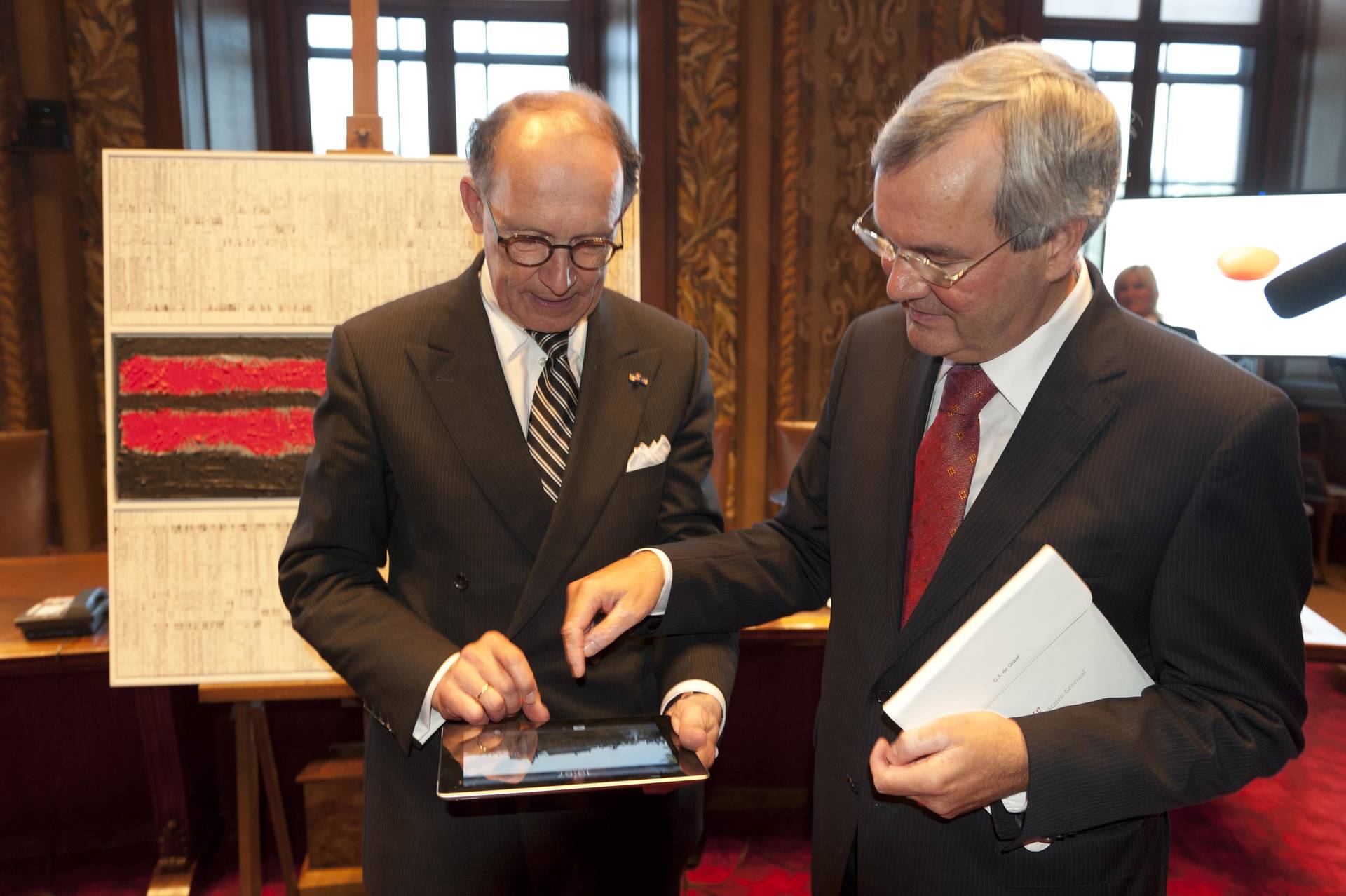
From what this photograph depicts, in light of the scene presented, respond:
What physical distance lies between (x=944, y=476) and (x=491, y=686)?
2.20ft

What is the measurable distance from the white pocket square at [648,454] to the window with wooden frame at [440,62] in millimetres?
4237

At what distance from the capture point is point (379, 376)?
1459mm

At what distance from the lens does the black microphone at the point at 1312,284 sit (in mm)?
912

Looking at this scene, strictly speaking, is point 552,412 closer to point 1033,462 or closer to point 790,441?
point 1033,462

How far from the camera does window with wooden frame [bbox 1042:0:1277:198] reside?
5647 mm

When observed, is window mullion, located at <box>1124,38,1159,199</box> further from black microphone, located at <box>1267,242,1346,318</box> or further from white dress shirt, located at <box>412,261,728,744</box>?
black microphone, located at <box>1267,242,1346,318</box>

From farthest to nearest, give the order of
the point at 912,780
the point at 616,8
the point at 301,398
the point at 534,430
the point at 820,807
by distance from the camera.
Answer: the point at 616,8, the point at 301,398, the point at 534,430, the point at 820,807, the point at 912,780

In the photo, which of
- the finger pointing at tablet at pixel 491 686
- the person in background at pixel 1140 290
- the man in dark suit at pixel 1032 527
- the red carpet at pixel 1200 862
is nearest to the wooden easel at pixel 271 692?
the red carpet at pixel 1200 862

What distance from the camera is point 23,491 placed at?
3.48m

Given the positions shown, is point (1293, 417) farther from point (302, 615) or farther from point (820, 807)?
point (302, 615)

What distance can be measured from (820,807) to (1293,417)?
0.81 metres

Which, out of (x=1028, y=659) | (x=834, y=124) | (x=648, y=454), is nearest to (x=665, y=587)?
(x=648, y=454)

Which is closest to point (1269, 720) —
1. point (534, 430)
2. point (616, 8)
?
point (534, 430)

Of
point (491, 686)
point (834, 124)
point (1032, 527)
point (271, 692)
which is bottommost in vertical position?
point (271, 692)
